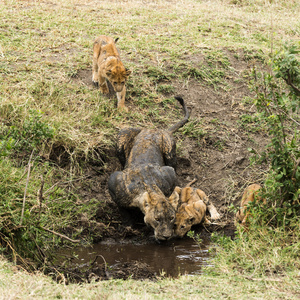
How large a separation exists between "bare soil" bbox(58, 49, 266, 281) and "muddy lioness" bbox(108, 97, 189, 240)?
387mm

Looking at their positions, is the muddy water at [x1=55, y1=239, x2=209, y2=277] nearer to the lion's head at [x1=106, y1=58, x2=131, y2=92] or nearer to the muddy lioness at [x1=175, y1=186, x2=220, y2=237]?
the muddy lioness at [x1=175, y1=186, x2=220, y2=237]

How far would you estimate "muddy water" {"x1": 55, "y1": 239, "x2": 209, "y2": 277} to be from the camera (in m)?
6.09

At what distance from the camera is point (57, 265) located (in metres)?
5.56

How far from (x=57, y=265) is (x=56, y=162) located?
2.93 m

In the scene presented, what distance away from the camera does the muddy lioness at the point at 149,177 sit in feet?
22.8

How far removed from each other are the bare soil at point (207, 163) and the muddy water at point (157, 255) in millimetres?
224

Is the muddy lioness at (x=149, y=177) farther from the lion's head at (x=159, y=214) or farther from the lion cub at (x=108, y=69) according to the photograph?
→ the lion cub at (x=108, y=69)

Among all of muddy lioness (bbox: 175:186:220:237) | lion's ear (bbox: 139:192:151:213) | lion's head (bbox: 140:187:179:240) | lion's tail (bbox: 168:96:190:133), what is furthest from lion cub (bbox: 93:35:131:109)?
lion's head (bbox: 140:187:179:240)

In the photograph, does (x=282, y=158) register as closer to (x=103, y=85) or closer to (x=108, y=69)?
(x=108, y=69)

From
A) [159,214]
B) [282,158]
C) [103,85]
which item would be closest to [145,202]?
[159,214]

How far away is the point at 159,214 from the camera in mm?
6891

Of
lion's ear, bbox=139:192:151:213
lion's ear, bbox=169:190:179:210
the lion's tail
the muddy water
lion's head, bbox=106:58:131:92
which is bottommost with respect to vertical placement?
the muddy water

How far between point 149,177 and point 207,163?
1.81 meters

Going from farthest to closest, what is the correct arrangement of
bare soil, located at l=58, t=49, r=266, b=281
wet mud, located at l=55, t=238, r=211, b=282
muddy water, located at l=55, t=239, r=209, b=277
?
bare soil, located at l=58, t=49, r=266, b=281 < muddy water, located at l=55, t=239, r=209, b=277 < wet mud, located at l=55, t=238, r=211, b=282
